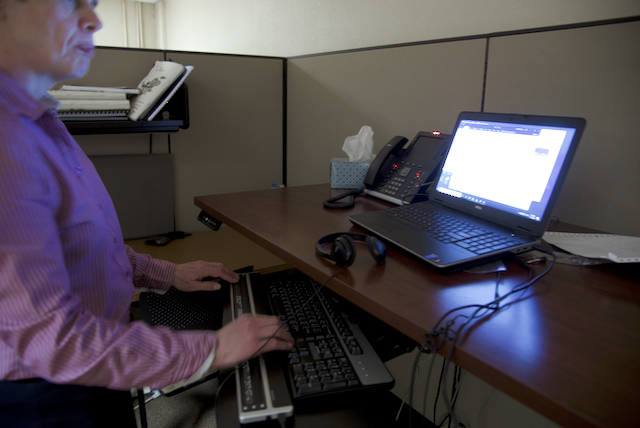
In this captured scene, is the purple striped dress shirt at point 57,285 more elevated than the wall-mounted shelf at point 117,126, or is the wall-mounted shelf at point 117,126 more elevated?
the wall-mounted shelf at point 117,126

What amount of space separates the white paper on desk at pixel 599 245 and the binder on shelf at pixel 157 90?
1356 mm

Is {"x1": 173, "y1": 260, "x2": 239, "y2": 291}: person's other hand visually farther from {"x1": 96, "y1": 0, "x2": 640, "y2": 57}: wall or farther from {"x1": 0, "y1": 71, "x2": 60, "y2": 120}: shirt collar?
{"x1": 96, "y1": 0, "x2": 640, "y2": 57}: wall

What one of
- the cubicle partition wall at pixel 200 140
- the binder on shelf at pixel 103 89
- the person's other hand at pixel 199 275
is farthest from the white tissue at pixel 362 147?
the binder on shelf at pixel 103 89

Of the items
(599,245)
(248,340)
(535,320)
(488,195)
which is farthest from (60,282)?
(599,245)

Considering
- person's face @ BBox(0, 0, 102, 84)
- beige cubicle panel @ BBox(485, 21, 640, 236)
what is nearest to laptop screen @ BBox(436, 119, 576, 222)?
beige cubicle panel @ BBox(485, 21, 640, 236)

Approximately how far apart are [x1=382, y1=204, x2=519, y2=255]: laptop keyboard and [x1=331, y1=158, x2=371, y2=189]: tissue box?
1.10 feet

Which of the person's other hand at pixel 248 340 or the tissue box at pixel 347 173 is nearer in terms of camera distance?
the person's other hand at pixel 248 340

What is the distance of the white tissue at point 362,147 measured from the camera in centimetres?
133

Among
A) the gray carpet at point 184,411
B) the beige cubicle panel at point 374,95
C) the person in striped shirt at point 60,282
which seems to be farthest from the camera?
the gray carpet at point 184,411

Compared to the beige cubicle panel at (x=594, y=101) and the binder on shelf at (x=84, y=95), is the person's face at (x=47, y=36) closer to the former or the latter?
the binder on shelf at (x=84, y=95)

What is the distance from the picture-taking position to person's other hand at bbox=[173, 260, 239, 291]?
0.92 metres

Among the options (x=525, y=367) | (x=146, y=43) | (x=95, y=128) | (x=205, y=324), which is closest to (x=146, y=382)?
(x=205, y=324)

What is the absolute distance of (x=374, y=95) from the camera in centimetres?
145

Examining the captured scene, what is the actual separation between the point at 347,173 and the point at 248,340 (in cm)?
76
